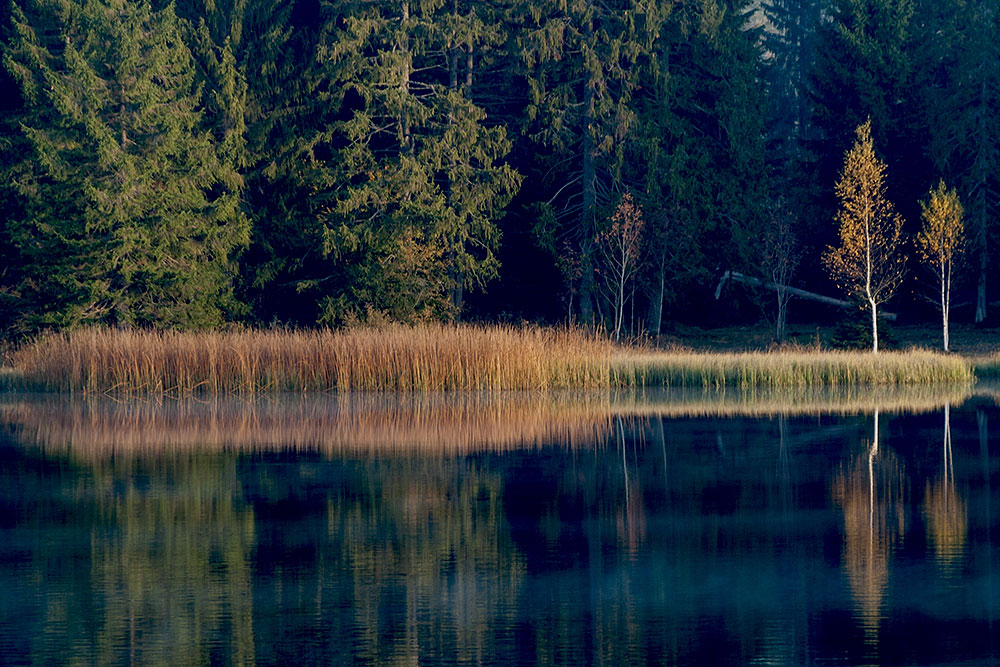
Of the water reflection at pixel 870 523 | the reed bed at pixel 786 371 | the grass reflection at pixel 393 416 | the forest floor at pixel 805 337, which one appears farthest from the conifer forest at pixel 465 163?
the water reflection at pixel 870 523

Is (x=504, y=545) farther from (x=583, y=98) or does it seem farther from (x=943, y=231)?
(x=583, y=98)

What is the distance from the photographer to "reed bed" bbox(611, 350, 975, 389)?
2972 cm

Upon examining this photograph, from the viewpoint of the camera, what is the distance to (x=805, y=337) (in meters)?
45.2

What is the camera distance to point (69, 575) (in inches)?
409

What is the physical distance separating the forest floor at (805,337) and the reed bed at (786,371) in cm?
1031

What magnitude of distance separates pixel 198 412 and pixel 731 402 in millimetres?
8889

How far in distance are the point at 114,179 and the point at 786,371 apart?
1728cm

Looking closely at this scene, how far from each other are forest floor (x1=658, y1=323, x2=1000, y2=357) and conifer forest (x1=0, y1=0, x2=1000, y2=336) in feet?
2.79

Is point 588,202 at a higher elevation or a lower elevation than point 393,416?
higher

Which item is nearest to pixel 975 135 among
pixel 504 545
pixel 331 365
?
pixel 331 365

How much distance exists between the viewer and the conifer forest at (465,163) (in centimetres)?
3784

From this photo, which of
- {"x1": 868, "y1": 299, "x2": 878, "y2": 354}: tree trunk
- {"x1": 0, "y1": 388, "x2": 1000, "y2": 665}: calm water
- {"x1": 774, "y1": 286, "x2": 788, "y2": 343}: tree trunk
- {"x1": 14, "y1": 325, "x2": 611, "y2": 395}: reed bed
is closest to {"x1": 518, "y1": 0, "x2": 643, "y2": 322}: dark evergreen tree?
{"x1": 774, "y1": 286, "x2": 788, "y2": 343}: tree trunk

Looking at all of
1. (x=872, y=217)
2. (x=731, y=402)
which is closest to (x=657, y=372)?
(x=731, y=402)

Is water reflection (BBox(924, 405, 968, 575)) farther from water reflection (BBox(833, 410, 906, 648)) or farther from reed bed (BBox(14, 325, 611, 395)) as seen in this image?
reed bed (BBox(14, 325, 611, 395))
